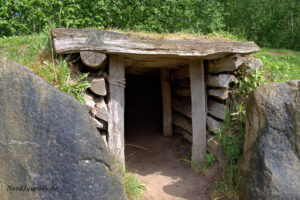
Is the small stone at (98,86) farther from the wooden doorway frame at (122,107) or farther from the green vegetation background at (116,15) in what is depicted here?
the green vegetation background at (116,15)

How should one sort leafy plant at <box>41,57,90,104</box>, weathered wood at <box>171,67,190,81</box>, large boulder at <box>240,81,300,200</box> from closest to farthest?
large boulder at <box>240,81,300,200</box>, leafy plant at <box>41,57,90,104</box>, weathered wood at <box>171,67,190,81</box>

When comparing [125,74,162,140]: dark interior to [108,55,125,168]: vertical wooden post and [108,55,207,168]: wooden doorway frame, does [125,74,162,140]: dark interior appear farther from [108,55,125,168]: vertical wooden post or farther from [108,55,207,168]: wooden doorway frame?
[108,55,125,168]: vertical wooden post

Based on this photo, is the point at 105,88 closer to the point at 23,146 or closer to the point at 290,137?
the point at 23,146

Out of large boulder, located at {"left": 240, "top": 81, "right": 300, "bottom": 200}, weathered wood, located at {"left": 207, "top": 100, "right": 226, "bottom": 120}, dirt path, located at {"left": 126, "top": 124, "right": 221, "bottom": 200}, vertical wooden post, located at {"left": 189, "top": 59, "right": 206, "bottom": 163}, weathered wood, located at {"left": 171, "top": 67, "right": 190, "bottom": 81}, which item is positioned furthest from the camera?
weathered wood, located at {"left": 171, "top": 67, "right": 190, "bottom": 81}

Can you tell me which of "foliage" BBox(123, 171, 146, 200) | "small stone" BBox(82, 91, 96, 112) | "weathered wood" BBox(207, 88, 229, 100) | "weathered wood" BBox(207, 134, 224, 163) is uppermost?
"small stone" BBox(82, 91, 96, 112)

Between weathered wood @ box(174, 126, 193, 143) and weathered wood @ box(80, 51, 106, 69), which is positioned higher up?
weathered wood @ box(80, 51, 106, 69)

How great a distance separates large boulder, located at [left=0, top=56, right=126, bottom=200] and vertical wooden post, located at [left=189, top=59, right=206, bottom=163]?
242 cm

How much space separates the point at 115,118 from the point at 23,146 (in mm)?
1796

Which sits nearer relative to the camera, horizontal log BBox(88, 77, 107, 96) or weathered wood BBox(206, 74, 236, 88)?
horizontal log BBox(88, 77, 107, 96)

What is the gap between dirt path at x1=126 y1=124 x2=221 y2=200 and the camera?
401cm

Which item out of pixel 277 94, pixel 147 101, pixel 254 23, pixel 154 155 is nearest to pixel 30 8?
pixel 147 101

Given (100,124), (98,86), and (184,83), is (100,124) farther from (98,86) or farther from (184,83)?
(184,83)

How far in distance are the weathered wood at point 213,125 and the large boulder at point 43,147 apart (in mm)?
2405

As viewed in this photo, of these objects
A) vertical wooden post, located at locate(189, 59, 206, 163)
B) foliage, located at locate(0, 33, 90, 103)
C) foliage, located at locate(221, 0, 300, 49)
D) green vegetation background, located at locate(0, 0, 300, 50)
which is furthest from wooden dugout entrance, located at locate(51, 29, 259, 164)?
foliage, located at locate(221, 0, 300, 49)
